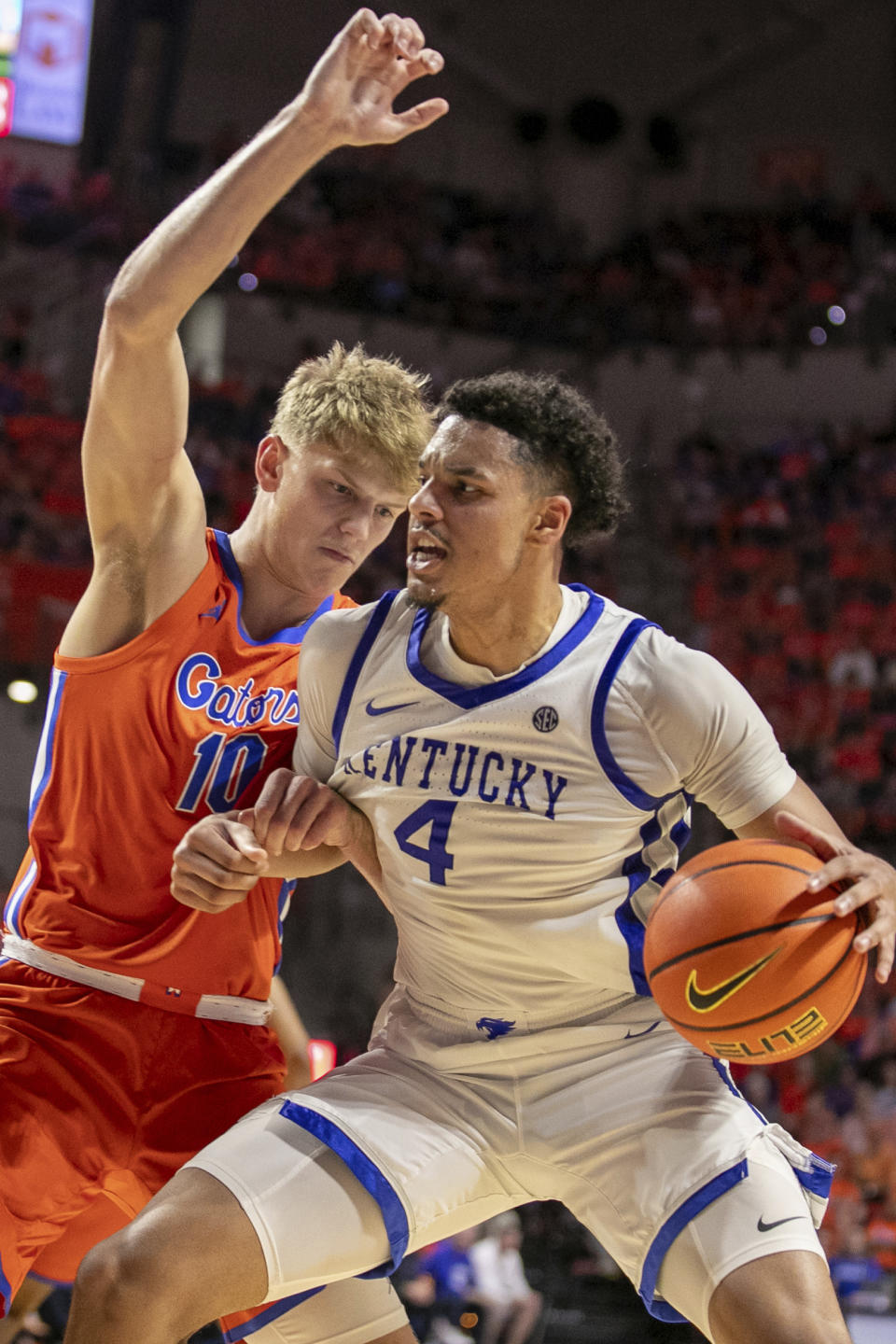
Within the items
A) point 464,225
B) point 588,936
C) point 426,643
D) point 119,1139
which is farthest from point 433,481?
point 464,225

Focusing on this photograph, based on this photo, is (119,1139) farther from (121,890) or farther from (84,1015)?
(121,890)

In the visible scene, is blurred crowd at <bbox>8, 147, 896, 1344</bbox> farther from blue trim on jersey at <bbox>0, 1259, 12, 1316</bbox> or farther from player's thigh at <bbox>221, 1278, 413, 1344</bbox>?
blue trim on jersey at <bbox>0, 1259, 12, 1316</bbox>

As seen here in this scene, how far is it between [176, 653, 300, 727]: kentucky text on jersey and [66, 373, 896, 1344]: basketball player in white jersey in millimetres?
166

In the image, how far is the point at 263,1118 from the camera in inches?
102

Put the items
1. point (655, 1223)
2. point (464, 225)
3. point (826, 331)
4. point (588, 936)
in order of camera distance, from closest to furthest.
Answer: point (655, 1223), point (588, 936), point (826, 331), point (464, 225)

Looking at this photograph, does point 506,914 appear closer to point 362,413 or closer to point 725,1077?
point 725,1077

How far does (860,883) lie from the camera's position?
2.38m

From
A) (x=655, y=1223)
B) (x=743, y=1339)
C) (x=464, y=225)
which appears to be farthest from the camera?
(x=464, y=225)

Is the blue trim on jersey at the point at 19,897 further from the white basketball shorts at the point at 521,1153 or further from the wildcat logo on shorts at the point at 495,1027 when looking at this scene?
the wildcat logo on shorts at the point at 495,1027

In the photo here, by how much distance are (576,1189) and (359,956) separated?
25.7 ft

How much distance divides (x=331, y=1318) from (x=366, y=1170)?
0.45 metres

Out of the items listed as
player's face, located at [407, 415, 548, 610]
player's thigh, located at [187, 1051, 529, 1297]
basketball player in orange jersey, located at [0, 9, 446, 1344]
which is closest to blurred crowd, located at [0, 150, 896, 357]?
basketball player in orange jersey, located at [0, 9, 446, 1344]

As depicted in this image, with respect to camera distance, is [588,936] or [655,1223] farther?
[588,936]

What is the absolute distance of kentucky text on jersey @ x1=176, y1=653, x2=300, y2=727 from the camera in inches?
116
